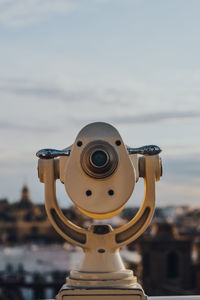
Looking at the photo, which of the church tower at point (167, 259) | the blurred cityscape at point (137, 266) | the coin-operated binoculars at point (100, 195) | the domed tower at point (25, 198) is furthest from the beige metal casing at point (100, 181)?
the domed tower at point (25, 198)

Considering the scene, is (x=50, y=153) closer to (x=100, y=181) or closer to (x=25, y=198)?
(x=100, y=181)

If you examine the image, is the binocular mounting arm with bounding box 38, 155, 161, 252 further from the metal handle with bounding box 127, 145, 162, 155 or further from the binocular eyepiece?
the binocular eyepiece

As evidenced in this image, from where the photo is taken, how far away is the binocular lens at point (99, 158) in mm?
2664

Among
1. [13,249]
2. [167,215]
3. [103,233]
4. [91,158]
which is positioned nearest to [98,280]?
[103,233]

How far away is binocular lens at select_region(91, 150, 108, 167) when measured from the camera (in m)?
2.66

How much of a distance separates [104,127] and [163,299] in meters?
0.73

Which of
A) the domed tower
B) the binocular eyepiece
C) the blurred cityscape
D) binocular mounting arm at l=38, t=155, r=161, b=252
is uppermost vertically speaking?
the domed tower

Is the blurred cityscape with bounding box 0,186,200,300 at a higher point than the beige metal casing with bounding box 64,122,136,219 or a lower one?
lower

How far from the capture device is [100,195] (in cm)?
271

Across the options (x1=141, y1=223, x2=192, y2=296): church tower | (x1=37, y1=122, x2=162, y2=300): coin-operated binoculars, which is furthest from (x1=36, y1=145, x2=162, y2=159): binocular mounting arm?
(x1=141, y1=223, x2=192, y2=296): church tower

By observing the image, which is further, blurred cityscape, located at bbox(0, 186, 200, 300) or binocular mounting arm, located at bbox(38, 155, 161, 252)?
blurred cityscape, located at bbox(0, 186, 200, 300)

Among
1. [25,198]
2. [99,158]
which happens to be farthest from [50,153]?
[25,198]

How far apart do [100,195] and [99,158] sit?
0.12 m

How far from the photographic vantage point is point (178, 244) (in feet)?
77.6
